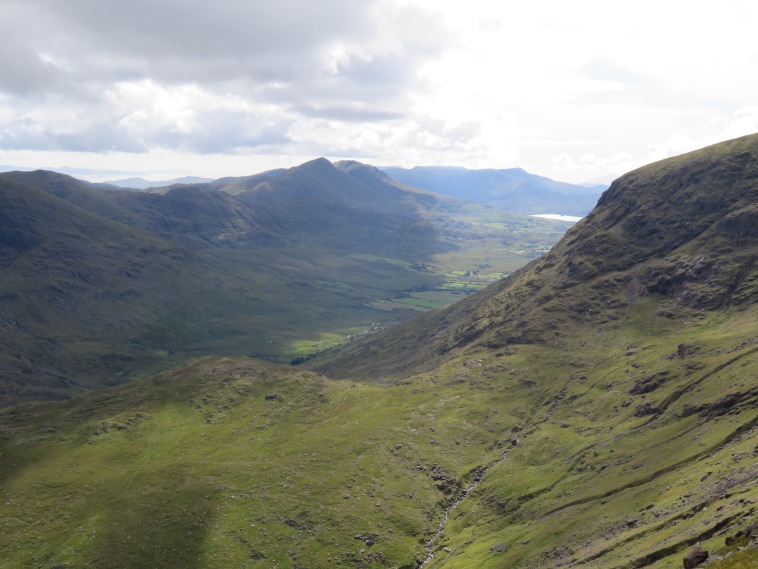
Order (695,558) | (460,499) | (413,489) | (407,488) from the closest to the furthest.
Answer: (695,558)
(460,499)
(407,488)
(413,489)

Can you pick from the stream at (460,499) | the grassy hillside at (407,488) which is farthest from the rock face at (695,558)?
the stream at (460,499)

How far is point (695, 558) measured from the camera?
254 feet

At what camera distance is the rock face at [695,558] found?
76875 mm

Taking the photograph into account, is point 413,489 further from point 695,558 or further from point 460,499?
point 695,558

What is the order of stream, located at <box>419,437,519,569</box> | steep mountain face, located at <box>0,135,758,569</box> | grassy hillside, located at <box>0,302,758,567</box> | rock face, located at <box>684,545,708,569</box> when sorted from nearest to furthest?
rock face, located at <box>684,545,708,569</box>
steep mountain face, located at <box>0,135,758,569</box>
grassy hillside, located at <box>0,302,758,567</box>
stream, located at <box>419,437,519,569</box>

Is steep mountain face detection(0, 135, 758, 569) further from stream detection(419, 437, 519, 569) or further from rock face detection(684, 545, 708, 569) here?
rock face detection(684, 545, 708, 569)

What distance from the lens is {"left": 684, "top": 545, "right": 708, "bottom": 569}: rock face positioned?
252 ft

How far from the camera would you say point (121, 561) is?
13962 cm

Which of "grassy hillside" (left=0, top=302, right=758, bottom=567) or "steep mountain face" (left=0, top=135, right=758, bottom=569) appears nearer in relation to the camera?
"steep mountain face" (left=0, top=135, right=758, bottom=569)

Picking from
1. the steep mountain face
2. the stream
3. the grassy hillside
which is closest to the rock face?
the steep mountain face

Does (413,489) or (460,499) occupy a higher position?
(413,489)

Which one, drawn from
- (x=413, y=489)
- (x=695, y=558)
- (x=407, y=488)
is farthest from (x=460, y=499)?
(x=695, y=558)

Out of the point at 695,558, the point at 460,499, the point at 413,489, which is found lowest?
the point at 460,499

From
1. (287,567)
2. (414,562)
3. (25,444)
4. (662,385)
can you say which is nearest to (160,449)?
(25,444)
